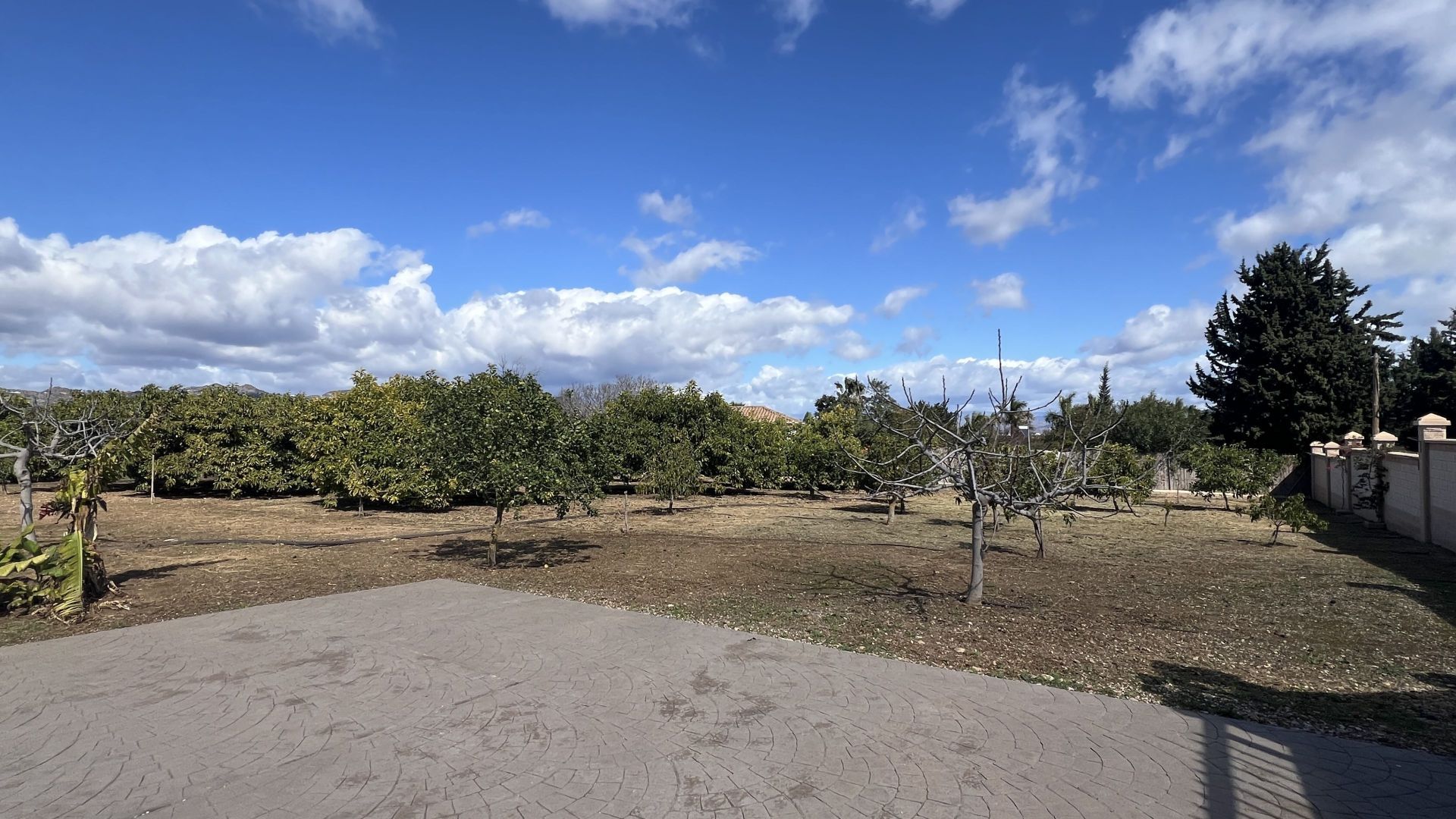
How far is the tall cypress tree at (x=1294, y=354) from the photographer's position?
31328 mm

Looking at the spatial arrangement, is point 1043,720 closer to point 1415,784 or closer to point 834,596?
point 1415,784

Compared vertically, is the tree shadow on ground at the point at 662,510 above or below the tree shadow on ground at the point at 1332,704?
below

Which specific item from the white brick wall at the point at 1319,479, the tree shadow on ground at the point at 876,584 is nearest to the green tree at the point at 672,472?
the tree shadow on ground at the point at 876,584

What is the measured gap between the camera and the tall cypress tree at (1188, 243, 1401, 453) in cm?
3133

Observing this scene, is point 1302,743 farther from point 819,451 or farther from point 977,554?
point 819,451

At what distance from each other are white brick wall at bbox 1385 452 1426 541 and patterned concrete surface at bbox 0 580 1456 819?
1506 cm

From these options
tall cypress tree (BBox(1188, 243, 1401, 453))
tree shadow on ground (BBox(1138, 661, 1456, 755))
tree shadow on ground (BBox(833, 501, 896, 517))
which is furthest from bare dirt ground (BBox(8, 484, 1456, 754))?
tall cypress tree (BBox(1188, 243, 1401, 453))

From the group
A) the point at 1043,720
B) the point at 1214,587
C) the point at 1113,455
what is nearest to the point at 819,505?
the point at 1113,455

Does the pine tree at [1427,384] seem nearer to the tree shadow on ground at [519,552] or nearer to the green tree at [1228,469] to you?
the green tree at [1228,469]

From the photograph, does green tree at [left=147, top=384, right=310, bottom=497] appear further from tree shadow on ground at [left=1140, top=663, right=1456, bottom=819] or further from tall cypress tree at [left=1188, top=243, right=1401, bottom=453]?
tall cypress tree at [left=1188, top=243, right=1401, bottom=453]

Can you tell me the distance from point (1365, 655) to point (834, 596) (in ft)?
16.7

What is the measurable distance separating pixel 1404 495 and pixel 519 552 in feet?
62.8

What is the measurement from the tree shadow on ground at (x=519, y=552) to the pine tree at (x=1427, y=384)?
34.4 m

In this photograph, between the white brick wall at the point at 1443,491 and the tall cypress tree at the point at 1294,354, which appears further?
the tall cypress tree at the point at 1294,354
